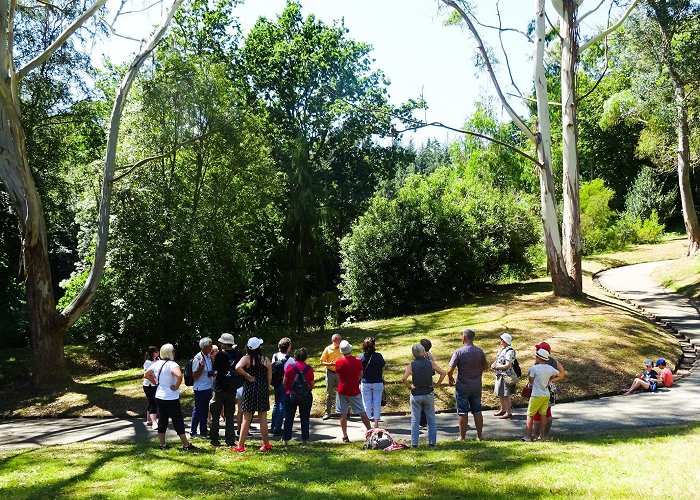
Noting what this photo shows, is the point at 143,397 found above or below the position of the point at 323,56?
below

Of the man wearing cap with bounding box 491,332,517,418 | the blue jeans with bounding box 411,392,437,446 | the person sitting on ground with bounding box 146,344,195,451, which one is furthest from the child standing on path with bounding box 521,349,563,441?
the person sitting on ground with bounding box 146,344,195,451

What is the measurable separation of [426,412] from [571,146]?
16.0 metres

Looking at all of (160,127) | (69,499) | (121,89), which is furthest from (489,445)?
(160,127)

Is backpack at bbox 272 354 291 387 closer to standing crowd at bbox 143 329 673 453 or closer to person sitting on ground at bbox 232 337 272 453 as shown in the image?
standing crowd at bbox 143 329 673 453

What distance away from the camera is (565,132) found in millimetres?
23484

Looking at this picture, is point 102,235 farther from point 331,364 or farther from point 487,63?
point 487,63

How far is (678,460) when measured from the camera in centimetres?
761

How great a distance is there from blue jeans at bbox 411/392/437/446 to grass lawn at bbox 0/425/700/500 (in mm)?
294

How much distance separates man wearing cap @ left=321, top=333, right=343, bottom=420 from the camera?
12523mm

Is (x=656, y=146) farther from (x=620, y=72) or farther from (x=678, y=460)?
(x=678, y=460)

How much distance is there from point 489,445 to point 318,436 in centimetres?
353

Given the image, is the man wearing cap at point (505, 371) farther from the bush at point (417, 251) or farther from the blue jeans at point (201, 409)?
the bush at point (417, 251)

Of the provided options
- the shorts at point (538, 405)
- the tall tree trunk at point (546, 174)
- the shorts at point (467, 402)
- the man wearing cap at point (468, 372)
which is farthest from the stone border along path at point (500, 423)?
the tall tree trunk at point (546, 174)

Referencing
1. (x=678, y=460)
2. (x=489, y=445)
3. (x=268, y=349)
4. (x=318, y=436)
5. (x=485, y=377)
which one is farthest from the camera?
(x=268, y=349)
